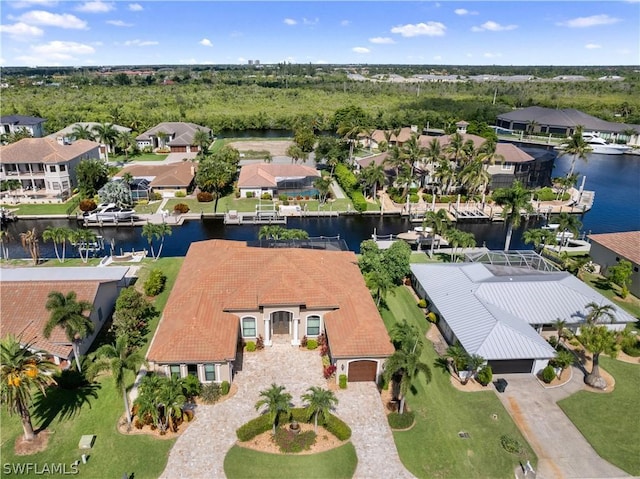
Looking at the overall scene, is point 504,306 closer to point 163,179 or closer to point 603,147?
point 163,179

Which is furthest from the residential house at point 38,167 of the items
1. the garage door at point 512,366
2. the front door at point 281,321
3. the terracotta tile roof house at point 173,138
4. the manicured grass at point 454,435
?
the garage door at point 512,366

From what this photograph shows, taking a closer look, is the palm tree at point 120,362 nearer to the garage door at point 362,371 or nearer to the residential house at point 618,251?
the garage door at point 362,371

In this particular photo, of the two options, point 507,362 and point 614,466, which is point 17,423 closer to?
point 507,362

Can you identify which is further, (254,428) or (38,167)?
(38,167)

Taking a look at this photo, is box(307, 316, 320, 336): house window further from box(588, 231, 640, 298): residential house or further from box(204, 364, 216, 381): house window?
box(588, 231, 640, 298): residential house

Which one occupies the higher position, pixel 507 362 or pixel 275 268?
pixel 275 268

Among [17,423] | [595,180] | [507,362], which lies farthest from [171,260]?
[595,180]

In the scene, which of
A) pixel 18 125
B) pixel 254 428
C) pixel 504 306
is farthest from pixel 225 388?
pixel 18 125
